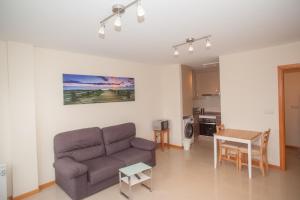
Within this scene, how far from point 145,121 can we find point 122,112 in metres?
0.91

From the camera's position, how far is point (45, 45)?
A: 9.91ft

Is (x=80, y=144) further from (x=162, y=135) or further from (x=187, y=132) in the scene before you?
(x=187, y=132)

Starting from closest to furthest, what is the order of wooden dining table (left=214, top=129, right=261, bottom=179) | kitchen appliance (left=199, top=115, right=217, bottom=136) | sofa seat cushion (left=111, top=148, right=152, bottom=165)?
1. wooden dining table (left=214, top=129, right=261, bottom=179)
2. sofa seat cushion (left=111, top=148, right=152, bottom=165)
3. kitchen appliance (left=199, top=115, right=217, bottom=136)

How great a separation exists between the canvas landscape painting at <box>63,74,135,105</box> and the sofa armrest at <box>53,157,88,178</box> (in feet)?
3.66

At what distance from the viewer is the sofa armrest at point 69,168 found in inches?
103

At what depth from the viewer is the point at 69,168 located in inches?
105

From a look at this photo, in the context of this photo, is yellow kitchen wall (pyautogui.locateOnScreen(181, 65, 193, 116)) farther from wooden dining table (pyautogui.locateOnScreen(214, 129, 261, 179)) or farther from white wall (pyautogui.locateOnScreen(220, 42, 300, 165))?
wooden dining table (pyautogui.locateOnScreen(214, 129, 261, 179))

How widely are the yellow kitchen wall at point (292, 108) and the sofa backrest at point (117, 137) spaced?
4261mm

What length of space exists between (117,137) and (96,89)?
1.14 m

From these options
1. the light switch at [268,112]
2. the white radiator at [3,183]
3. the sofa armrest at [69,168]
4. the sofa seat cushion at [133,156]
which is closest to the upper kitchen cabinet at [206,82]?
the light switch at [268,112]

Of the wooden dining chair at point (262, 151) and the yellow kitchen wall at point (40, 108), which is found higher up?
the yellow kitchen wall at point (40, 108)

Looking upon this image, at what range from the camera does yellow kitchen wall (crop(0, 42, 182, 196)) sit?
276 centimetres

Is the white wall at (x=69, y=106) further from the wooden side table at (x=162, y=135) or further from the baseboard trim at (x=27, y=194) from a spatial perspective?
the wooden side table at (x=162, y=135)

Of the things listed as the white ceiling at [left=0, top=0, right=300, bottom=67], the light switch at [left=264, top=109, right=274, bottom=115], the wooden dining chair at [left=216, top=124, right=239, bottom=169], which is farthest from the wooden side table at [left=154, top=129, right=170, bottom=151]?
the white ceiling at [left=0, top=0, right=300, bottom=67]
